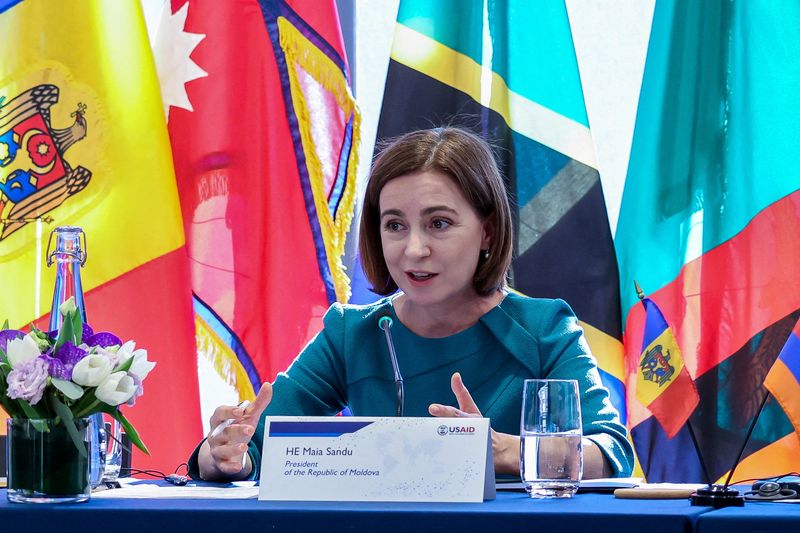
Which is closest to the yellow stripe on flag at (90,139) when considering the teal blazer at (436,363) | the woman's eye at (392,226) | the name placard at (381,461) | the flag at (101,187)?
the flag at (101,187)

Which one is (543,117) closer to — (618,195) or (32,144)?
(618,195)

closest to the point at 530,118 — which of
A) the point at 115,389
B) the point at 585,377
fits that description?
the point at 585,377

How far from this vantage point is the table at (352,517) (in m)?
0.88

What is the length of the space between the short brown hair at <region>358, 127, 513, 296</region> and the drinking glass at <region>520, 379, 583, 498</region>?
2.34 ft

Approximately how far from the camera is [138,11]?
2754mm

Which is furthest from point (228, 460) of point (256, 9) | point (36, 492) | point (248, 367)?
point (256, 9)

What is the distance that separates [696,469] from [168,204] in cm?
153

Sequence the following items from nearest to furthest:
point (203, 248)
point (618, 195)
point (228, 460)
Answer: point (228, 460), point (203, 248), point (618, 195)

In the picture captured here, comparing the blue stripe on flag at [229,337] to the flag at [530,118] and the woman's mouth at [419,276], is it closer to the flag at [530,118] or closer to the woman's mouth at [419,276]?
the flag at [530,118]

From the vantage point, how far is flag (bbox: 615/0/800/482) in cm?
252

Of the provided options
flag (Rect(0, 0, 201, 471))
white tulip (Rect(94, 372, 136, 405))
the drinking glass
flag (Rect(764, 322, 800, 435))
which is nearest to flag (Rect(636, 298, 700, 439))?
flag (Rect(764, 322, 800, 435))

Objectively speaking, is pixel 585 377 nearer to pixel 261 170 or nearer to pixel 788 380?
pixel 788 380

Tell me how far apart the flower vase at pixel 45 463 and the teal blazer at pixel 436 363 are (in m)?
0.60

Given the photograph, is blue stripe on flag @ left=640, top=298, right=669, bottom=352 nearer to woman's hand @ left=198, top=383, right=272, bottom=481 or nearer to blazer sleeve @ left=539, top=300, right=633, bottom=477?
blazer sleeve @ left=539, top=300, right=633, bottom=477
